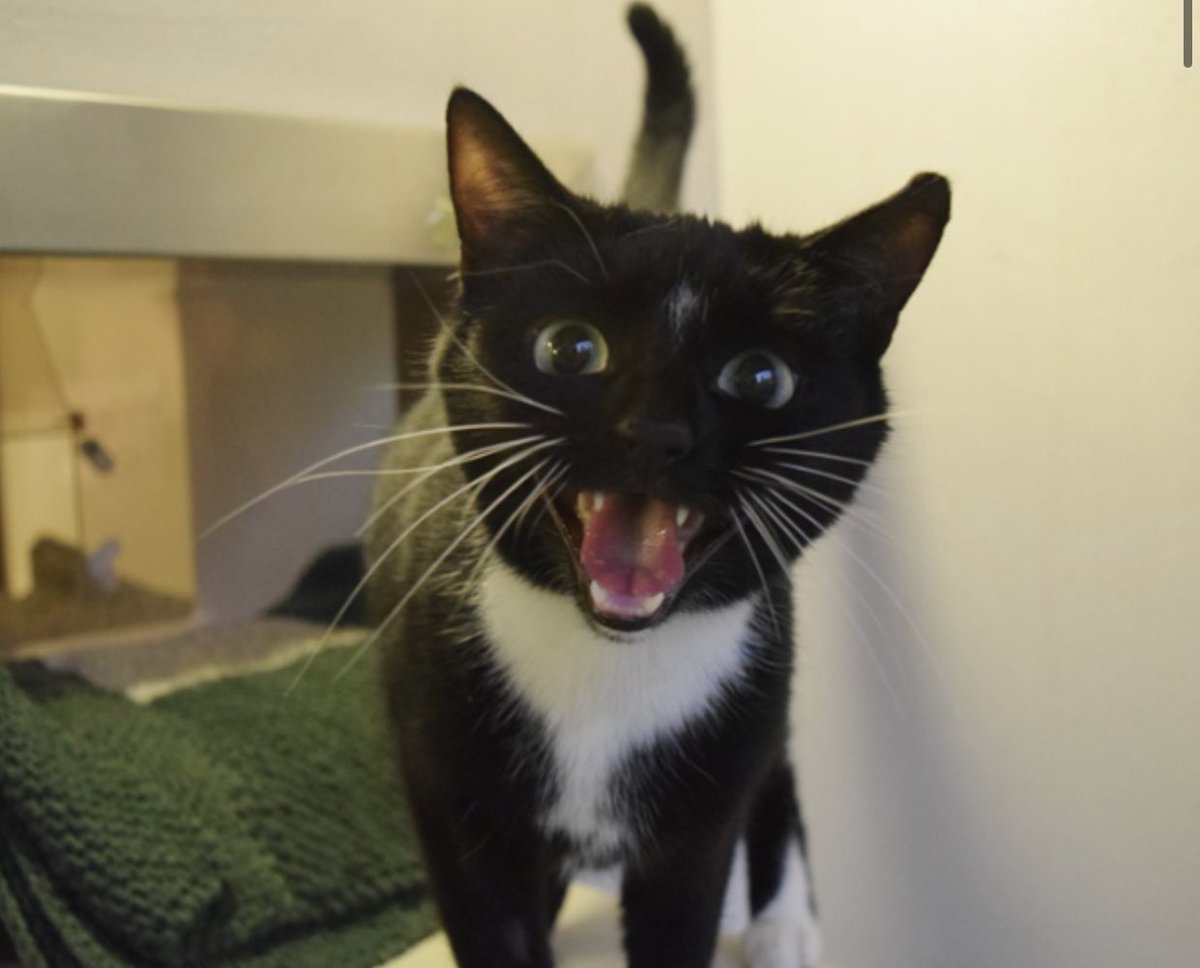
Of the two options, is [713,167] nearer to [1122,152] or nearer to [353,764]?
[1122,152]

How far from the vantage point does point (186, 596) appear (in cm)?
127

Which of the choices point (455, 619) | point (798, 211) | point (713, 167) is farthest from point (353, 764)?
point (713, 167)

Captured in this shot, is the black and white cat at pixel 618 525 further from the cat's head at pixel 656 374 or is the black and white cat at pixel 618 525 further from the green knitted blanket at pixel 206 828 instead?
the green knitted blanket at pixel 206 828

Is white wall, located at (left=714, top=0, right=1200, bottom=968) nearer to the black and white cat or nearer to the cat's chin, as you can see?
the black and white cat

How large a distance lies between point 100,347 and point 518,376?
0.75 metres

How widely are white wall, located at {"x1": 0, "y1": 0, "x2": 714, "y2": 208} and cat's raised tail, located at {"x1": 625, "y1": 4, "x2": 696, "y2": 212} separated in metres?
0.14

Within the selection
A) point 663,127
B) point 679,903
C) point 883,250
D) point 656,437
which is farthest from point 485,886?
point 663,127

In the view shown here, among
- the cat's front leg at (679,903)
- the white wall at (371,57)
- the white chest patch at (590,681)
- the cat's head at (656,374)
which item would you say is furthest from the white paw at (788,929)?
the white wall at (371,57)

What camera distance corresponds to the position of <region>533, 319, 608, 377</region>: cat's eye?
0.58 m

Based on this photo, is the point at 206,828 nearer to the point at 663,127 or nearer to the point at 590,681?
the point at 590,681

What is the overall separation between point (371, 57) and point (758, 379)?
0.62 meters

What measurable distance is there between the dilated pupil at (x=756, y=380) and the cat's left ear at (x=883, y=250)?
0.07 metres

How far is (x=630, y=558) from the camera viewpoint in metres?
0.58

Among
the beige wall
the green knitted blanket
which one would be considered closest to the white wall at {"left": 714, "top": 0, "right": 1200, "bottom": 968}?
the green knitted blanket
